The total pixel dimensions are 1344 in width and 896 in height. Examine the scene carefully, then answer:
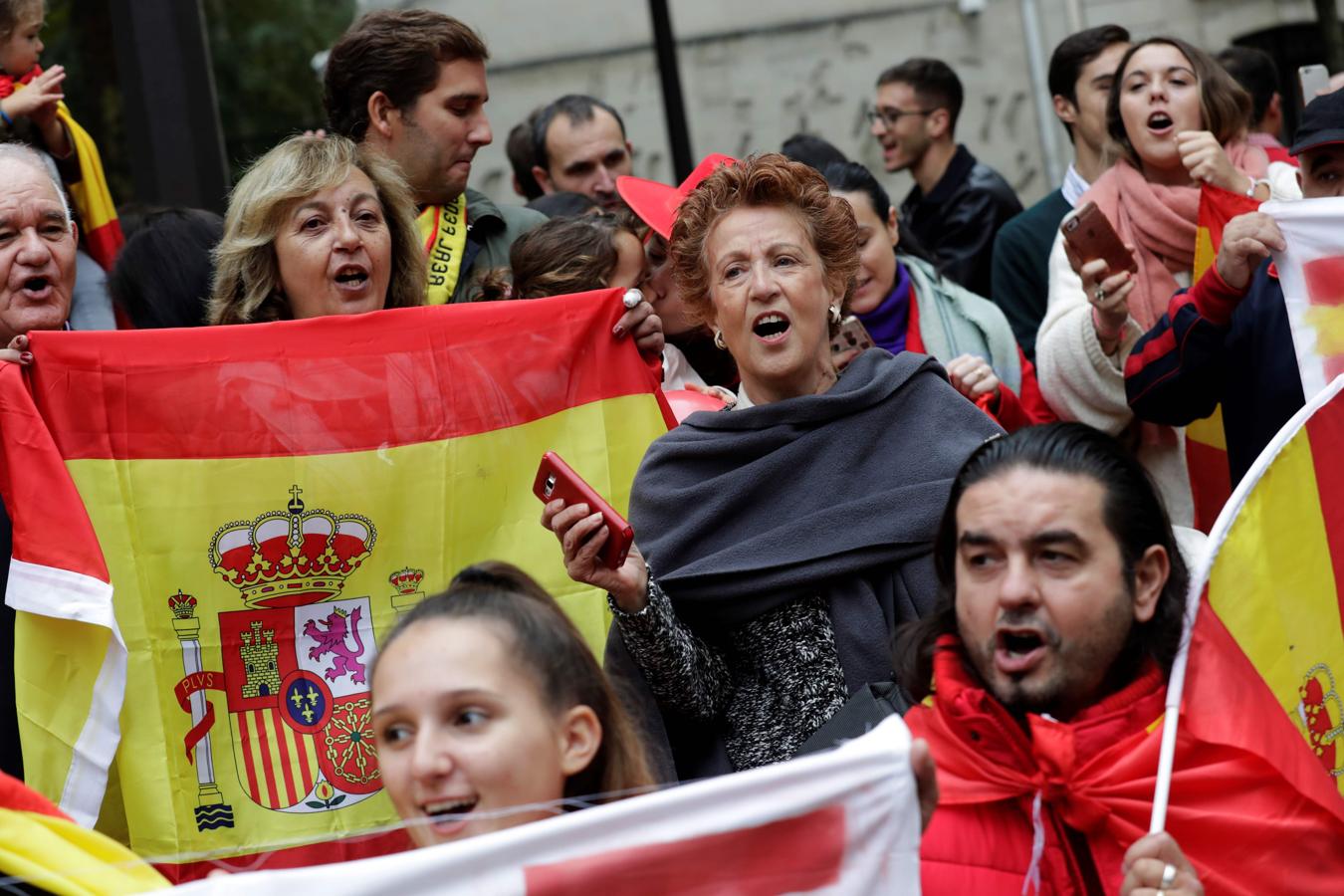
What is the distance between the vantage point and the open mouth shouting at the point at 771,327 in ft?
Answer: 12.1

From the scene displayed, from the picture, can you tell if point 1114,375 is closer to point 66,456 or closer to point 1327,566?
point 1327,566

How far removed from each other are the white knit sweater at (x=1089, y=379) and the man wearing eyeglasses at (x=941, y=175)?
1.42 metres

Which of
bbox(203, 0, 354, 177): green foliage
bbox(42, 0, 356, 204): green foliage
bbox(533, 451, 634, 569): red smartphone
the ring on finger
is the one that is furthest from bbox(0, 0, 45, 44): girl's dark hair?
bbox(203, 0, 354, 177): green foliage

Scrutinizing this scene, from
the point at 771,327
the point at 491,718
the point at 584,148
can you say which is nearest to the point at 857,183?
the point at 584,148

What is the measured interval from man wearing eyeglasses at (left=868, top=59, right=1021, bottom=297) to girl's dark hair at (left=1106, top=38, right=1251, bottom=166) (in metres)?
1.17

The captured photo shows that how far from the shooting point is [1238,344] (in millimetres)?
4109

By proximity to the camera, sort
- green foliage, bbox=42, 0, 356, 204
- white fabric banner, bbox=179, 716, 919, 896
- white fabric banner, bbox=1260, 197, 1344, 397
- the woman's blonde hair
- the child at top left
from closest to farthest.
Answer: white fabric banner, bbox=179, 716, 919, 896 < white fabric banner, bbox=1260, 197, 1344, 397 < the woman's blonde hair < the child at top left < green foliage, bbox=42, 0, 356, 204

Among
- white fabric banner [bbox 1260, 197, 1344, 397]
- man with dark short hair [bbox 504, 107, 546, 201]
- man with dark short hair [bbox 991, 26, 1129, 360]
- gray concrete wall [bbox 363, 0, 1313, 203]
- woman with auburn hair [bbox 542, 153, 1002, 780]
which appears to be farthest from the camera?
gray concrete wall [bbox 363, 0, 1313, 203]

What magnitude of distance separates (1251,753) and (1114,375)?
2061 millimetres

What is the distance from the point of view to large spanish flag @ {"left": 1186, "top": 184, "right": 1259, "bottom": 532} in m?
4.53

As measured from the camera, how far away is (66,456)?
12.2 ft

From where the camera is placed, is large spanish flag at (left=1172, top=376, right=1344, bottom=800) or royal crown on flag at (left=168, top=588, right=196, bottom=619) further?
royal crown on flag at (left=168, top=588, right=196, bottom=619)

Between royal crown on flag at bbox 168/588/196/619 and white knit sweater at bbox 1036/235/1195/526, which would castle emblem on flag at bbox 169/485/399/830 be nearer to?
royal crown on flag at bbox 168/588/196/619

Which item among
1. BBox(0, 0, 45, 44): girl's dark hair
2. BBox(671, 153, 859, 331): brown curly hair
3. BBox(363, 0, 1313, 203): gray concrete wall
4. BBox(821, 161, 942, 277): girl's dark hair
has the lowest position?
BBox(671, 153, 859, 331): brown curly hair
